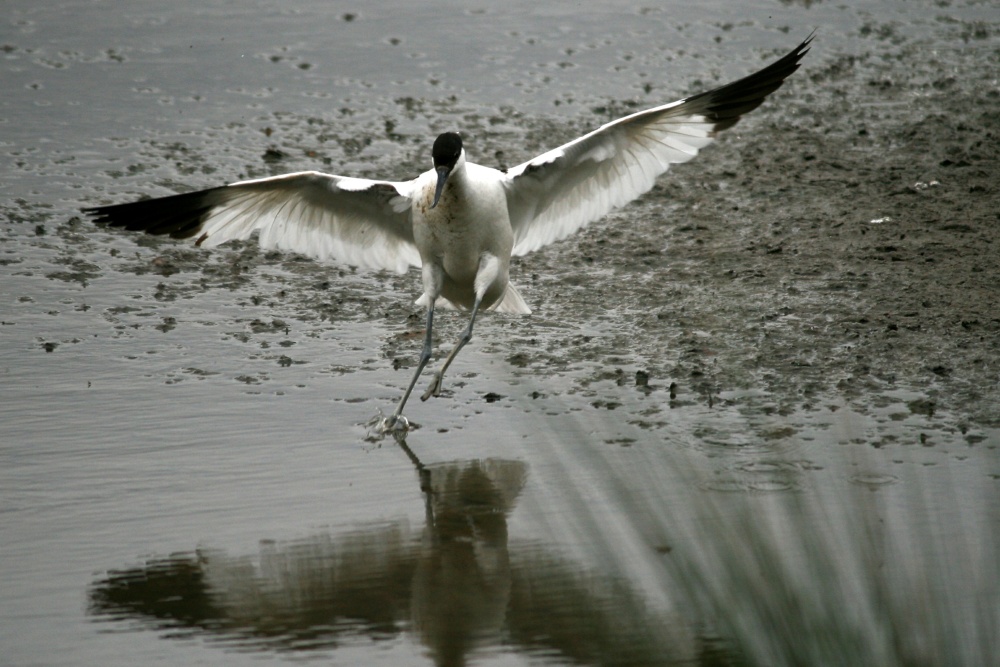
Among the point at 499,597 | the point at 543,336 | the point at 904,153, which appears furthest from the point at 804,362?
the point at 904,153

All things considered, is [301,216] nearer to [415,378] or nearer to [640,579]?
[415,378]

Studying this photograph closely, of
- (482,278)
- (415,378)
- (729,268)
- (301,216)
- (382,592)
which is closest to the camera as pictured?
(382,592)

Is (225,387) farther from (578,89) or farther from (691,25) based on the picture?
(691,25)

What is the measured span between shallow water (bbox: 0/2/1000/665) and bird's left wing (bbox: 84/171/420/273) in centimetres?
46

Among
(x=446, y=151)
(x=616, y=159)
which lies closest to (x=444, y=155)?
(x=446, y=151)

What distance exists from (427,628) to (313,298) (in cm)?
369

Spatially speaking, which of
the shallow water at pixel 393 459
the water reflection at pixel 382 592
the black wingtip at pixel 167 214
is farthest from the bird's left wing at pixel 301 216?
the water reflection at pixel 382 592

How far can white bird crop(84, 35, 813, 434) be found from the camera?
6.32m

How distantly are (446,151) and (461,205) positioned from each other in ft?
1.29

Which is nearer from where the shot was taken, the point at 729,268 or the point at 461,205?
the point at 461,205

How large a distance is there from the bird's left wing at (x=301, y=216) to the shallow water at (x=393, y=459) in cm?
46

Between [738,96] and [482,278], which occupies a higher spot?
[738,96]

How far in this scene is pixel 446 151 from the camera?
243 inches

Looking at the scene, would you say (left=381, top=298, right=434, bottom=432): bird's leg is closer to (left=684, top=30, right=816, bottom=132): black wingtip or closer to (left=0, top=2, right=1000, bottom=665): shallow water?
(left=0, top=2, right=1000, bottom=665): shallow water
